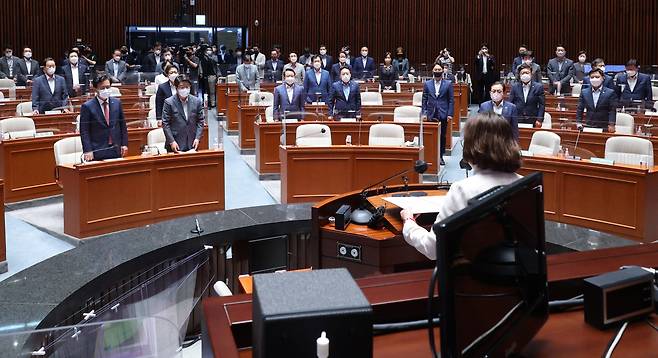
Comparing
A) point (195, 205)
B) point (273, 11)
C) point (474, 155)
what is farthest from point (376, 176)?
point (273, 11)

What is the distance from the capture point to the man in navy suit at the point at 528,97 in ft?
34.8

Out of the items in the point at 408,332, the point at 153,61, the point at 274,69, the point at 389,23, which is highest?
the point at 389,23

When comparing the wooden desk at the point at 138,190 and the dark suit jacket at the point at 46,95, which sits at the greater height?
the dark suit jacket at the point at 46,95

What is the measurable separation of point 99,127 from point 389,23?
50.4ft

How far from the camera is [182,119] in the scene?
8844 mm

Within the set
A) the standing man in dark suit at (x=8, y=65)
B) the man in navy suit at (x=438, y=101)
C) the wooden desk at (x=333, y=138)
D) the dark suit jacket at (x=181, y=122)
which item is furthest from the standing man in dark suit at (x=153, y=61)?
the dark suit jacket at (x=181, y=122)

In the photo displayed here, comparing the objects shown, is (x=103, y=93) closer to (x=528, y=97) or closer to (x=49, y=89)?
(x=49, y=89)

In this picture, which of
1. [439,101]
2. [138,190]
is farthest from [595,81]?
[138,190]

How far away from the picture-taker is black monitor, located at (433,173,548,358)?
1.65 meters

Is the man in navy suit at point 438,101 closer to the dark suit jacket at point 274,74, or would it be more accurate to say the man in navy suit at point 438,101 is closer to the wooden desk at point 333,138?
the wooden desk at point 333,138

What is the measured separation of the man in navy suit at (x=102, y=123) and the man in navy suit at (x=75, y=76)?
652cm

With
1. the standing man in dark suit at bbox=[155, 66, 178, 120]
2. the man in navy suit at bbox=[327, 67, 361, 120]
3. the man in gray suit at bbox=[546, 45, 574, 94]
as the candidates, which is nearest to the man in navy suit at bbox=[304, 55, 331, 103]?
the man in navy suit at bbox=[327, 67, 361, 120]

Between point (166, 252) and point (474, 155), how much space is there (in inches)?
92.7

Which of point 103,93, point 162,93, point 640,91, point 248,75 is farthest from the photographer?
point 248,75
